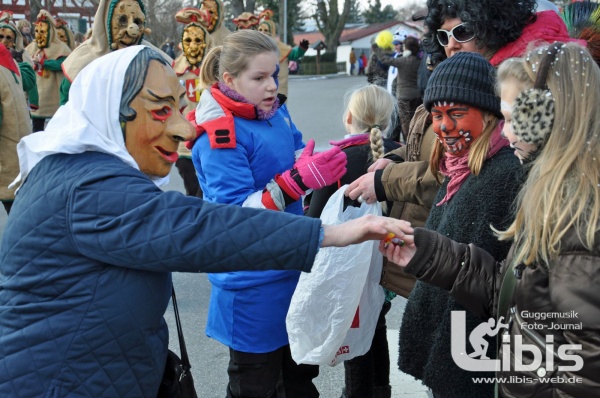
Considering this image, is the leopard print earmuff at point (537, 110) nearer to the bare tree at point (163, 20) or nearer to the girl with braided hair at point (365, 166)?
the girl with braided hair at point (365, 166)

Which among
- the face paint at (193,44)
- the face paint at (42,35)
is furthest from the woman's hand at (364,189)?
the face paint at (42,35)

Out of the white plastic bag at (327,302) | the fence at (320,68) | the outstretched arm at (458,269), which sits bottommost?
the fence at (320,68)

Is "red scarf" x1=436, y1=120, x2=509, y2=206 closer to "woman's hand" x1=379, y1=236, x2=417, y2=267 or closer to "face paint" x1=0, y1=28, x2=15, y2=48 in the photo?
"woman's hand" x1=379, y1=236, x2=417, y2=267

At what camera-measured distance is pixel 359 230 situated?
2.02 m

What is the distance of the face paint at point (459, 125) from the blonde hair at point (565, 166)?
558 millimetres

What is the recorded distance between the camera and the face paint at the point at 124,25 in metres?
6.16

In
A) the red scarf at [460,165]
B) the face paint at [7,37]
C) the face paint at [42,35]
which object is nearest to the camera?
the red scarf at [460,165]

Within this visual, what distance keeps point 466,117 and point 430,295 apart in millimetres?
683

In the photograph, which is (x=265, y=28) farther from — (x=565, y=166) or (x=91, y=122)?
(x=565, y=166)

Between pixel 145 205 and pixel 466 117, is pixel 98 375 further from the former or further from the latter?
pixel 466 117

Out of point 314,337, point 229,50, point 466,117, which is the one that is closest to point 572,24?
point 466,117

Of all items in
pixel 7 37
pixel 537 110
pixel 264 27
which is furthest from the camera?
pixel 264 27

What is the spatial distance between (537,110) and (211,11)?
6972 millimetres

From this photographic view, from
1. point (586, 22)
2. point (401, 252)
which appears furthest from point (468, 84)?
point (586, 22)
